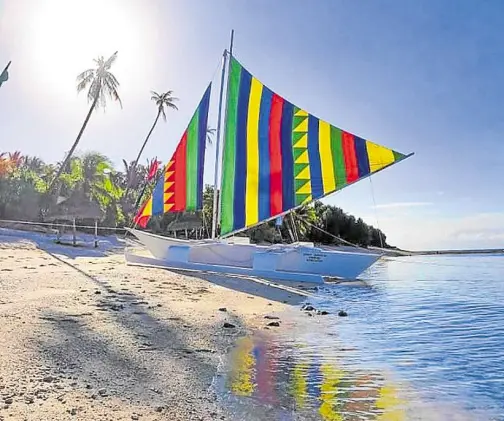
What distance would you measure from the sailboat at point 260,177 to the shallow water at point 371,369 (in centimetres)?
644

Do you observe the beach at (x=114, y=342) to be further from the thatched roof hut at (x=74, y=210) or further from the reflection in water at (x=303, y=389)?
the thatched roof hut at (x=74, y=210)

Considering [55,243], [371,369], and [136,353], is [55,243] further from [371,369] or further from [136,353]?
[371,369]

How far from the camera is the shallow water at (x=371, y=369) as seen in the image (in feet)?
14.3

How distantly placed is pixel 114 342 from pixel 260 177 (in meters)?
11.8

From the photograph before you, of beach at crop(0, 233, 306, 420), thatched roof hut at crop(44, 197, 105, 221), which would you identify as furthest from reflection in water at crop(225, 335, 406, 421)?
thatched roof hut at crop(44, 197, 105, 221)

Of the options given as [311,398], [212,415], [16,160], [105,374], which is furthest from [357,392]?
[16,160]

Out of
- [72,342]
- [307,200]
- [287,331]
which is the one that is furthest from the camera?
[307,200]

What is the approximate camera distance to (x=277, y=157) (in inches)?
674

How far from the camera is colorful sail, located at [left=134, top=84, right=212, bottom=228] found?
18.1 metres

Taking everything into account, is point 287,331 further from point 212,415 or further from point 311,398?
point 212,415

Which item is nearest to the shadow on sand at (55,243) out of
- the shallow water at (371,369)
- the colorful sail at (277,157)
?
the colorful sail at (277,157)

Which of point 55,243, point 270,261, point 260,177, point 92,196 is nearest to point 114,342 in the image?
point 270,261

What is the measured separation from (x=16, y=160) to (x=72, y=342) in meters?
34.9

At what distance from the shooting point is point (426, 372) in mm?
5805
